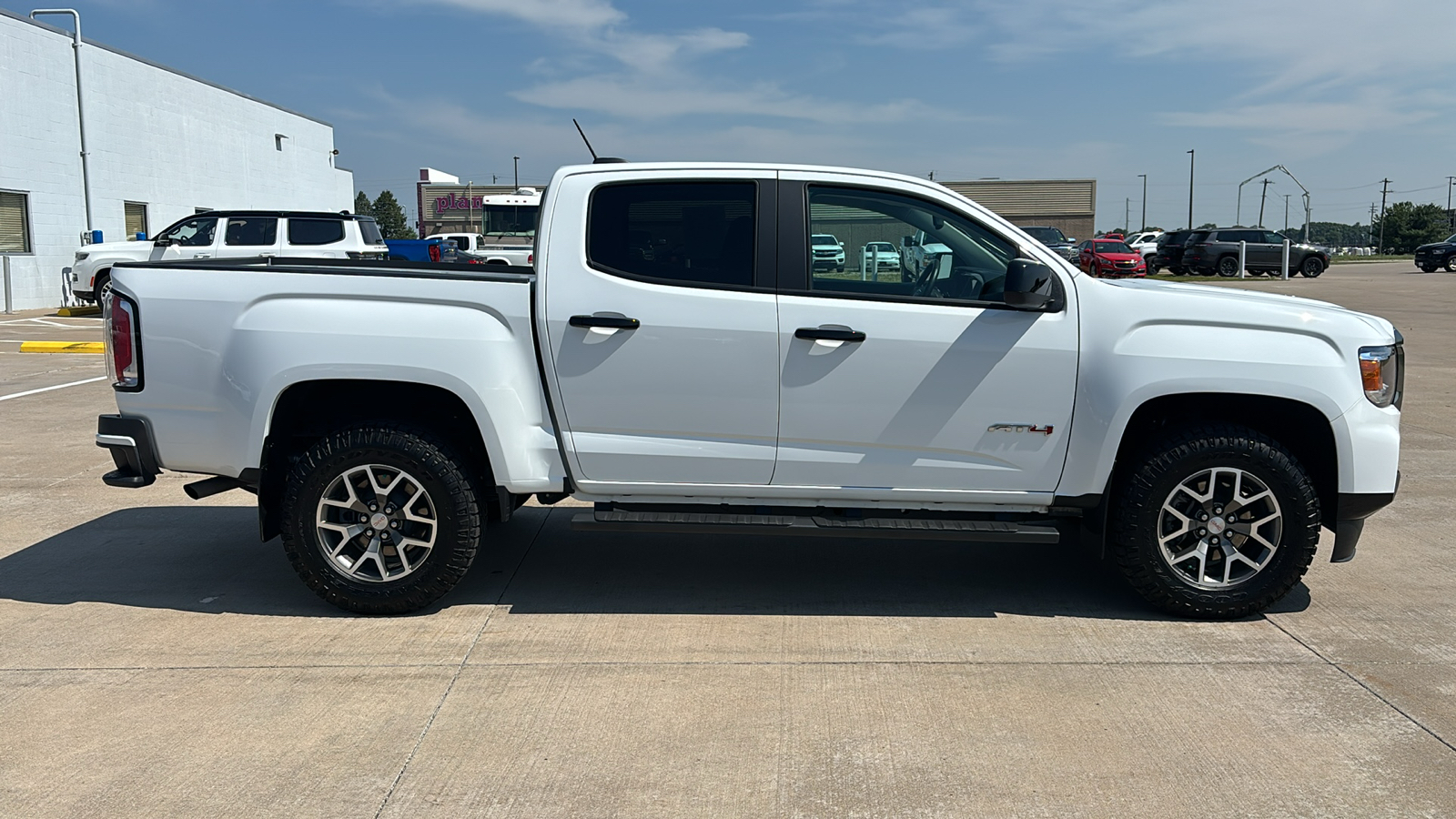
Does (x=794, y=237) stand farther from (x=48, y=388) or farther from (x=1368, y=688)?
(x=48, y=388)

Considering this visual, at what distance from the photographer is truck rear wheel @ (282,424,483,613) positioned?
4.85 m

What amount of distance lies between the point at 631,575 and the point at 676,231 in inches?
70.6

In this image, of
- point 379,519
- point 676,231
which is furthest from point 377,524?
point 676,231

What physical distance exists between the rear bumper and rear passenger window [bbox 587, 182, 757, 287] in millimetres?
2119

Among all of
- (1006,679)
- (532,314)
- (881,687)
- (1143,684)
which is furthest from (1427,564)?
(532,314)

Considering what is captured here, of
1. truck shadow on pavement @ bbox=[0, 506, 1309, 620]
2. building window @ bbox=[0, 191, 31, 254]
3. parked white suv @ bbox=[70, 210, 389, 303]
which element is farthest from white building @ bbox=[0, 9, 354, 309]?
truck shadow on pavement @ bbox=[0, 506, 1309, 620]

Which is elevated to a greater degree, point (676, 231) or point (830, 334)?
point (676, 231)

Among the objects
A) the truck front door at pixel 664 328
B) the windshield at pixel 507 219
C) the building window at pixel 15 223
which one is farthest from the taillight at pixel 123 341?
the building window at pixel 15 223

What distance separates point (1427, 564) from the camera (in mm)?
5801

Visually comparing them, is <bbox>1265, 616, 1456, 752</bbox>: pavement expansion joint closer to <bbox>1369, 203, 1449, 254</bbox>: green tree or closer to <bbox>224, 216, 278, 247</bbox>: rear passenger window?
<bbox>224, 216, 278, 247</bbox>: rear passenger window

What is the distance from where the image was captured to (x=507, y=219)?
2627cm

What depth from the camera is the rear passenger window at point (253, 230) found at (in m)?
19.8

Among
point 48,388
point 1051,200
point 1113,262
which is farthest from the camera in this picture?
point 1051,200

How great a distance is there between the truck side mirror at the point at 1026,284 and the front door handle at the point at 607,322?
1.55 metres
